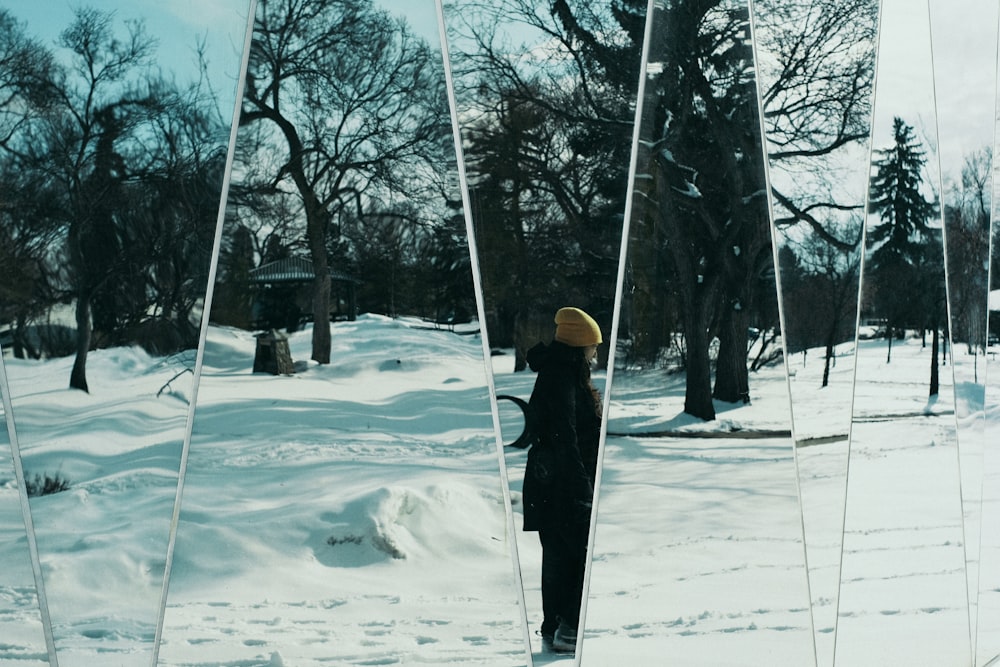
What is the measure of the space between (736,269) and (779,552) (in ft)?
4.58

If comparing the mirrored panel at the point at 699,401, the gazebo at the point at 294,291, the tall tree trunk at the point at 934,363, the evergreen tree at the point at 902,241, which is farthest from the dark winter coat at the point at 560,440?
the tall tree trunk at the point at 934,363

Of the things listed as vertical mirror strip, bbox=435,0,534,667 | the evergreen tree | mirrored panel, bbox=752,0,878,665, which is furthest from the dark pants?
the evergreen tree

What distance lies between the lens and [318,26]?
3602 mm

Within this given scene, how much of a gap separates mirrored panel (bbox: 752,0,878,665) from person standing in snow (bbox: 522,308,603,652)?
1.44 m

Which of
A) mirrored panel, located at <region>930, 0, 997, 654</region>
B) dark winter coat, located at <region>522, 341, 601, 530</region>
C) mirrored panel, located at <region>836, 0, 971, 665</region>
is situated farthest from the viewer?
mirrored panel, located at <region>930, 0, 997, 654</region>

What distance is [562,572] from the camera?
394cm

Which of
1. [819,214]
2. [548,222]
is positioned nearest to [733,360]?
[819,214]

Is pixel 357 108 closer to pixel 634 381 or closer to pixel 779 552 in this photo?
pixel 634 381

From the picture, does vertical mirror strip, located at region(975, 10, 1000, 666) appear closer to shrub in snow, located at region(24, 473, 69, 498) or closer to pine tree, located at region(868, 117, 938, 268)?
pine tree, located at region(868, 117, 938, 268)

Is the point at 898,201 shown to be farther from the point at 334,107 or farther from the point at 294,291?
the point at 294,291

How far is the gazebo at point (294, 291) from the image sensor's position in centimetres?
354

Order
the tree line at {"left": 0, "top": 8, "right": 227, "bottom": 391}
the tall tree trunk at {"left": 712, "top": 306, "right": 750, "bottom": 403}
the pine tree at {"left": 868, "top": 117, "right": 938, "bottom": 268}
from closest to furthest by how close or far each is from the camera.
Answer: the tree line at {"left": 0, "top": 8, "right": 227, "bottom": 391} → the tall tree trunk at {"left": 712, "top": 306, "right": 750, "bottom": 403} → the pine tree at {"left": 868, "top": 117, "right": 938, "bottom": 268}

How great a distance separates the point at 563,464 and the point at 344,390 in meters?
0.94

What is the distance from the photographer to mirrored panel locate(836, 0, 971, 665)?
5.37 metres
